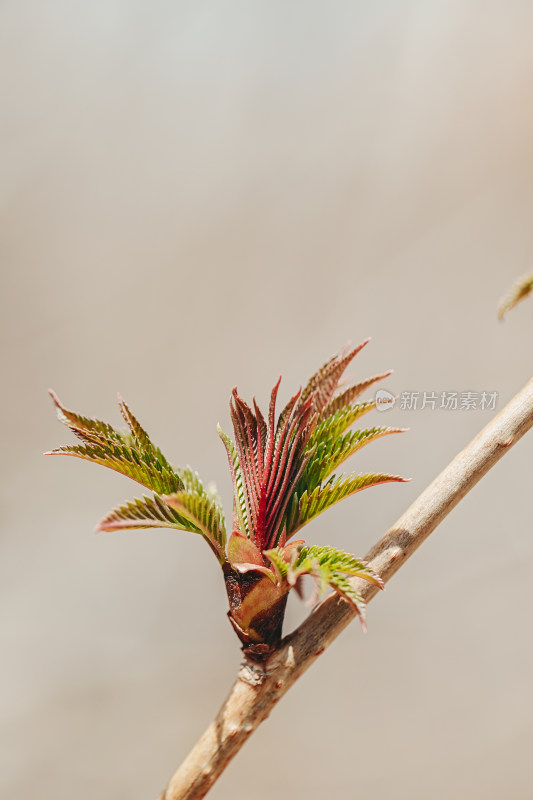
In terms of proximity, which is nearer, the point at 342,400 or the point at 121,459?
the point at 121,459

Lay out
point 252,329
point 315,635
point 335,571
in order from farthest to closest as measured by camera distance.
Answer: point 252,329 → point 315,635 → point 335,571

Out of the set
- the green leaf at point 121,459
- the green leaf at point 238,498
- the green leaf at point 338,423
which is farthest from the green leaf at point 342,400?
the green leaf at point 121,459

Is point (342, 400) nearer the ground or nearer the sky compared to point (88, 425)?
nearer the ground

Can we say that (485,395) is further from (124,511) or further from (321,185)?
(124,511)

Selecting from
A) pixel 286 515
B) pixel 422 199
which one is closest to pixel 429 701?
pixel 286 515

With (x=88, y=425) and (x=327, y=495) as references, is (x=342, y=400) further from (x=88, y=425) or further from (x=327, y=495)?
(x=88, y=425)

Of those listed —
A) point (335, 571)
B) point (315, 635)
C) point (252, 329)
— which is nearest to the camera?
point (335, 571)

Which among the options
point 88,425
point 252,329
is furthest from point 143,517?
point 252,329
